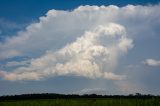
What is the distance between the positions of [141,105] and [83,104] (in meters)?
7.01

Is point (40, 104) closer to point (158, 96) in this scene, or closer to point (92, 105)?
point (92, 105)

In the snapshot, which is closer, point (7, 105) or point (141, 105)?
point (141, 105)

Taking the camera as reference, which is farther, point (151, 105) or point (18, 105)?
point (18, 105)

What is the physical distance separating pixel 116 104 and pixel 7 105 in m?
13.8

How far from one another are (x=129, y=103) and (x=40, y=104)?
36.0 feet

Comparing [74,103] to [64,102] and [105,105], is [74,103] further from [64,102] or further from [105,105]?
[105,105]

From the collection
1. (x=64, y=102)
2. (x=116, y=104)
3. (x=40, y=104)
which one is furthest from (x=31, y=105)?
(x=116, y=104)

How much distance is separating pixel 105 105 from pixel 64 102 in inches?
199

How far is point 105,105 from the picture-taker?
137 feet

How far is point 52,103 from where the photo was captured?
42.5 meters

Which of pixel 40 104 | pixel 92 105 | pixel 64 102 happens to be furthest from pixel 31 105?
pixel 92 105

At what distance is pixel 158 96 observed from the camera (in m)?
41.8

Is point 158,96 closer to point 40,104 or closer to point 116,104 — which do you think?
point 116,104

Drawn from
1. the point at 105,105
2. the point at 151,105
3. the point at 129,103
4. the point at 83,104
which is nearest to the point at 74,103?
the point at 83,104
